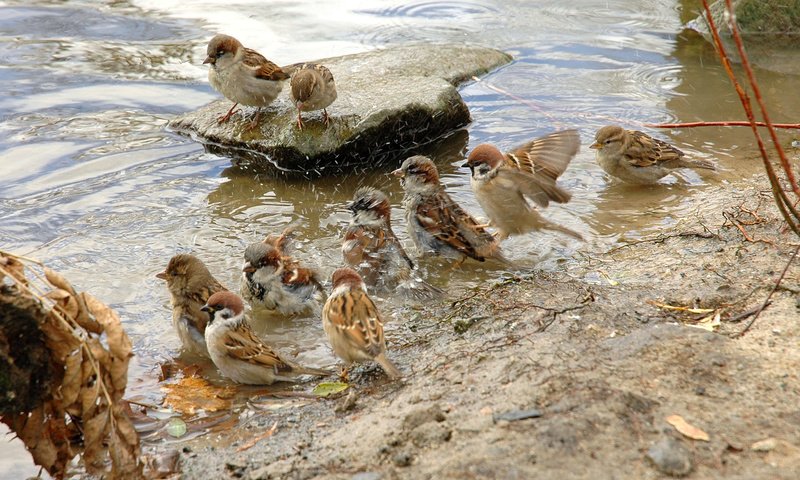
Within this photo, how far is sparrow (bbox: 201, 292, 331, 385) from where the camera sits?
5.03 meters

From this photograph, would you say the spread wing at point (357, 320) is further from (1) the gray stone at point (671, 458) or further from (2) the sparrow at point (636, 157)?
(2) the sparrow at point (636, 157)

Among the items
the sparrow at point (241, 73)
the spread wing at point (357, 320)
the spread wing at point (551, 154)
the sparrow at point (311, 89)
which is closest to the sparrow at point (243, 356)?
the spread wing at point (357, 320)

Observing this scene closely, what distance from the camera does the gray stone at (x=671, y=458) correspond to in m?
3.10

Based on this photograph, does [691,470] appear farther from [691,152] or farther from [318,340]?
[691,152]

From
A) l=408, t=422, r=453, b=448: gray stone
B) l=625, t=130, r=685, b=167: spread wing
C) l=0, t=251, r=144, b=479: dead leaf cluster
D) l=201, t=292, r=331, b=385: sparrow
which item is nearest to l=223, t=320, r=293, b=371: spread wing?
l=201, t=292, r=331, b=385: sparrow

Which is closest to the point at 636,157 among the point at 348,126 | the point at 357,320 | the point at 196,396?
the point at 348,126

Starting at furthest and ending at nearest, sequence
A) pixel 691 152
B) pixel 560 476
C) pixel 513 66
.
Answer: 1. pixel 513 66
2. pixel 691 152
3. pixel 560 476

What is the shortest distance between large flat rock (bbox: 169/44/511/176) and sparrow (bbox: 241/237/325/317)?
8.48 feet

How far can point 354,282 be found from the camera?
17.5 feet

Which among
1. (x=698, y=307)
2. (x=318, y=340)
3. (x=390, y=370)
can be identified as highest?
(x=698, y=307)

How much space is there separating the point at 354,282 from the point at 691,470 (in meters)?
2.64

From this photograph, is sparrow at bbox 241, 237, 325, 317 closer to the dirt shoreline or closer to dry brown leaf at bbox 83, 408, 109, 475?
the dirt shoreline

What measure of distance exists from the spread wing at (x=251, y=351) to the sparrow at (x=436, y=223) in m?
2.10

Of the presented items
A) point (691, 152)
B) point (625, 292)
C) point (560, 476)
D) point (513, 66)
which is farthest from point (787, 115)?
point (560, 476)
